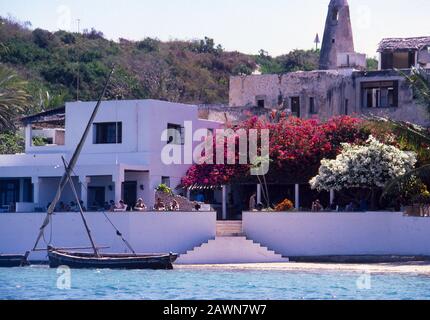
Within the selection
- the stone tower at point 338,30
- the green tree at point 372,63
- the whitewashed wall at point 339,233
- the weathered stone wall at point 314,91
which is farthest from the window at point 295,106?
the green tree at point 372,63

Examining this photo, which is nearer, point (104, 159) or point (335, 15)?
point (104, 159)

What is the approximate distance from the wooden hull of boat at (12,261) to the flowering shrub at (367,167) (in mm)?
13714

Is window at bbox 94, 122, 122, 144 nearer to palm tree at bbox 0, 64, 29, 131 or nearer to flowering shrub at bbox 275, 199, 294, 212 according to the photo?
palm tree at bbox 0, 64, 29, 131

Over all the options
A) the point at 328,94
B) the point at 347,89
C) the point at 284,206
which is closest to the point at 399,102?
the point at 347,89

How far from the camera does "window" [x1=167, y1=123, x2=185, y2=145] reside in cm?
6462

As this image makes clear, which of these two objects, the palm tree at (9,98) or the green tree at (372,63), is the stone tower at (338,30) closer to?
the palm tree at (9,98)

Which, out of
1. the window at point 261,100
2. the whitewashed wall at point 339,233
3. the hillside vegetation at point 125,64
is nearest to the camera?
the whitewashed wall at point 339,233

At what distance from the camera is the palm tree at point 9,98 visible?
7125 centimetres

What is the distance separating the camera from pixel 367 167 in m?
58.7

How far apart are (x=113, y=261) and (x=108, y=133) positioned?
10989 mm

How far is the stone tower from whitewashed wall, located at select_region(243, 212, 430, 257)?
23848 mm

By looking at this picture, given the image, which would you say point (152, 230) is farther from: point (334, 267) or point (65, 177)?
point (334, 267)
